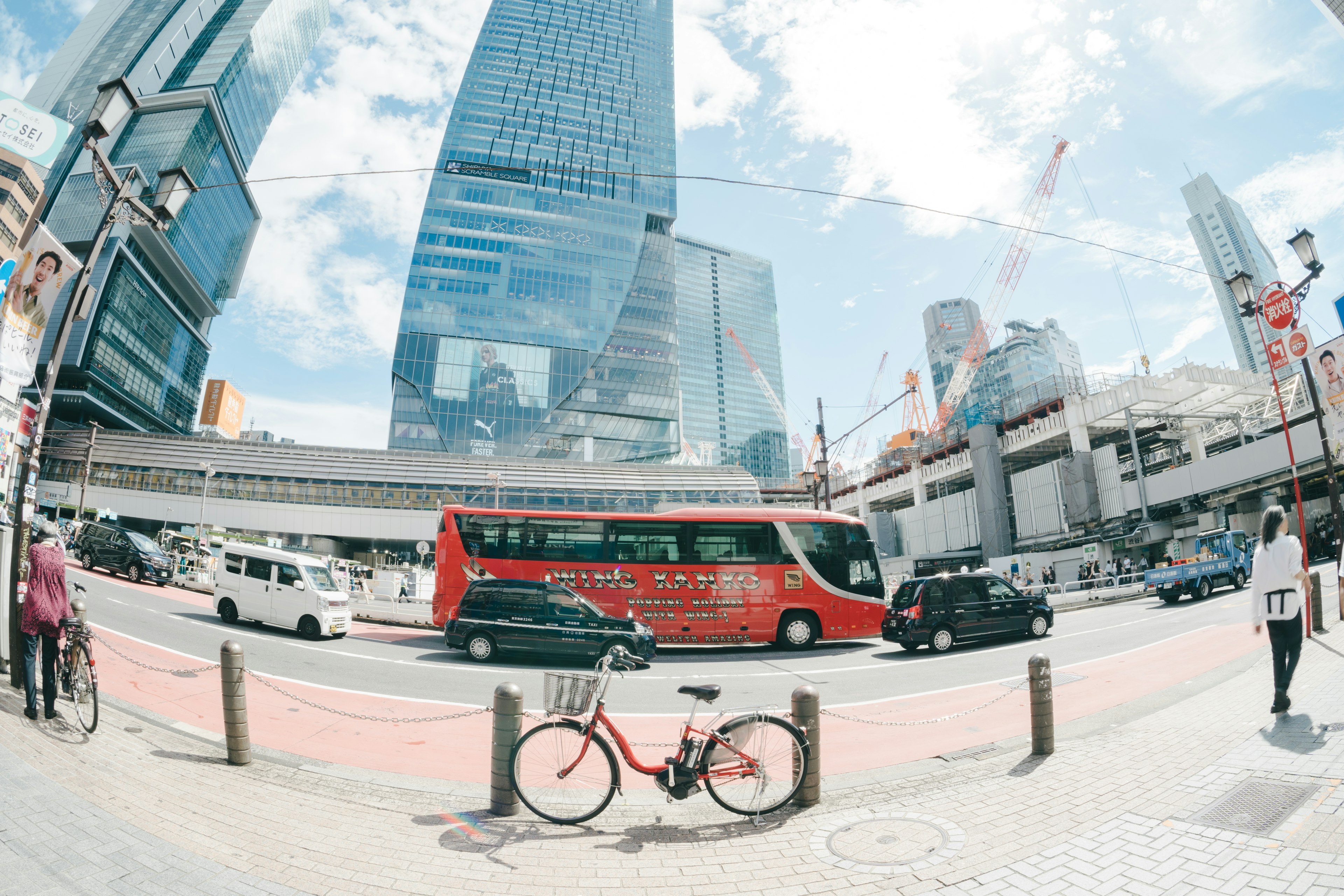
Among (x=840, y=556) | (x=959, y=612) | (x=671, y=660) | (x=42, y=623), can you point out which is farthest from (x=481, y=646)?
(x=959, y=612)

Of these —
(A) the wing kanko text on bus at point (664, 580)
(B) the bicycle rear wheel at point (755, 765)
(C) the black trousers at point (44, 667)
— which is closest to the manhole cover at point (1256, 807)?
(B) the bicycle rear wheel at point (755, 765)

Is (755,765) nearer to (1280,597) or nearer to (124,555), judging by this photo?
(1280,597)

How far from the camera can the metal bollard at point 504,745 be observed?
15.4 feet

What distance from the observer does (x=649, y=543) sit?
619 inches

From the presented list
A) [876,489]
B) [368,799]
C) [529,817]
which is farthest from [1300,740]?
[876,489]

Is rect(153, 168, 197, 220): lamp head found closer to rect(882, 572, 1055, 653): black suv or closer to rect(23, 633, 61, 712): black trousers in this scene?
rect(23, 633, 61, 712): black trousers

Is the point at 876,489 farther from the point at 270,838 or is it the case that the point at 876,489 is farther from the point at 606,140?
the point at 606,140

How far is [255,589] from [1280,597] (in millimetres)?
20145

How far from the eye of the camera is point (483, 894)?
11.5ft

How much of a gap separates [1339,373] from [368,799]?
46.8ft

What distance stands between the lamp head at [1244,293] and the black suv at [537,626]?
603 inches

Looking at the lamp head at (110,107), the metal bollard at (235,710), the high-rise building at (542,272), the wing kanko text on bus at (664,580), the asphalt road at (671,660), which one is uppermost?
the high-rise building at (542,272)

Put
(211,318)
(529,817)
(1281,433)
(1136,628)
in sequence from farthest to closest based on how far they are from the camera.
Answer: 1. (211,318)
2. (1281,433)
3. (1136,628)
4. (529,817)

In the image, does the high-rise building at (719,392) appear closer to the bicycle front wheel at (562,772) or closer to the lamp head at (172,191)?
the lamp head at (172,191)
